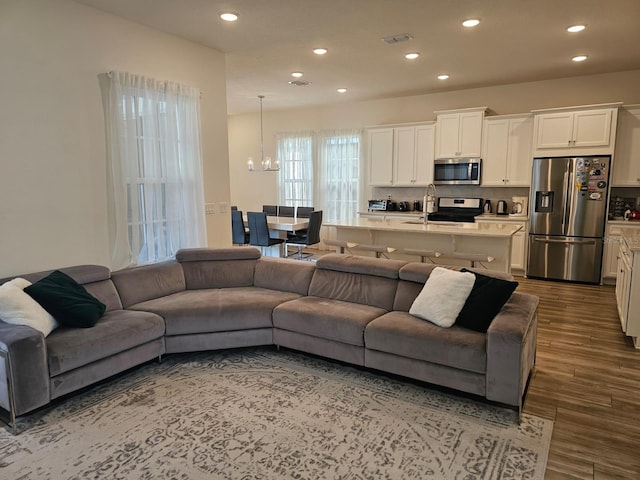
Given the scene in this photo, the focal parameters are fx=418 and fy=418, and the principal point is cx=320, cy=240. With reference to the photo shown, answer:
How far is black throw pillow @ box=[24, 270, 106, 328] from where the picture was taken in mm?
2855

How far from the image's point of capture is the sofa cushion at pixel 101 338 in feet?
8.61

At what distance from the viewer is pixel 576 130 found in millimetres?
5781

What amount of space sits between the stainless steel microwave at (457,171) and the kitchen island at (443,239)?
181 cm

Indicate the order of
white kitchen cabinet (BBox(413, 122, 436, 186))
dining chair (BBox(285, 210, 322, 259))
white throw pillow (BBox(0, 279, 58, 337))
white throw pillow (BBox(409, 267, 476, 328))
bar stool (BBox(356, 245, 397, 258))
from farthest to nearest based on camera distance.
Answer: white kitchen cabinet (BBox(413, 122, 436, 186)), dining chair (BBox(285, 210, 322, 259)), bar stool (BBox(356, 245, 397, 258)), white throw pillow (BBox(409, 267, 476, 328)), white throw pillow (BBox(0, 279, 58, 337))

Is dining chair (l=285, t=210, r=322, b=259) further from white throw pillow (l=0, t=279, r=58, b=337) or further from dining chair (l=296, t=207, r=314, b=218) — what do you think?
white throw pillow (l=0, t=279, r=58, b=337)

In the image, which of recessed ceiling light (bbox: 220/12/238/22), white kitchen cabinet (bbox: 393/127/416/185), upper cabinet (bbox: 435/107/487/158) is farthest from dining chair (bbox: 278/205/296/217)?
recessed ceiling light (bbox: 220/12/238/22)

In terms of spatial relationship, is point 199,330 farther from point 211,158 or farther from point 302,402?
point 211,158

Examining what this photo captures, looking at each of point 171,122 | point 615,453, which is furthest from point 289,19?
point 615,453

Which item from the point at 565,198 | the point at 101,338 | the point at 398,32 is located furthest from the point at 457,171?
the point at 101,338

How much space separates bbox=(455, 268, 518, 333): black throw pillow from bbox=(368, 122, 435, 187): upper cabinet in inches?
174

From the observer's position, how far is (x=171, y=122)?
13.8 feet

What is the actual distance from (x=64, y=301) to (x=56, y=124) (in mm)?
1499

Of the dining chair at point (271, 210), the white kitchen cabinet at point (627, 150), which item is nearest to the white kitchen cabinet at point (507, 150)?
the white kitchen cabinet at point (627, 150)

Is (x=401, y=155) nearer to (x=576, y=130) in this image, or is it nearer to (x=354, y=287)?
(x=576, y=130)
